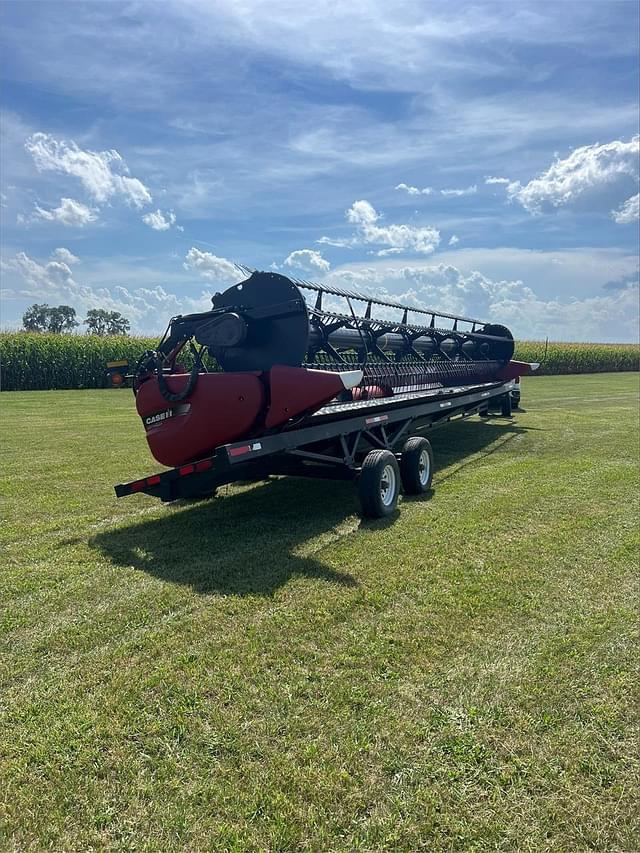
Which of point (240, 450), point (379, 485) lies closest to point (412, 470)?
point (379, 485)

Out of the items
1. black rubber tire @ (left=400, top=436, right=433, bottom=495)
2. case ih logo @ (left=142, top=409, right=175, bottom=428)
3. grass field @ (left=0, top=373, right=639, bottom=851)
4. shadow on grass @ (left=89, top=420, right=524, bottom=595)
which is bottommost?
grass field @ (left=0, top=373, right=639, bottom=851)

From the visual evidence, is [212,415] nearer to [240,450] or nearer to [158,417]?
[240,450]

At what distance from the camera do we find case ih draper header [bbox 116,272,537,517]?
16.6 feet

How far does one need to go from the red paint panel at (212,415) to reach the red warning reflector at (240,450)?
299 millimetres

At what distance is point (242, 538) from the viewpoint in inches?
205

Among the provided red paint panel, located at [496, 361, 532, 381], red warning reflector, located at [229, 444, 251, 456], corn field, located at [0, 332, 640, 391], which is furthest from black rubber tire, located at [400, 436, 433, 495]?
corn field, located at [0, 332, 640, 391]

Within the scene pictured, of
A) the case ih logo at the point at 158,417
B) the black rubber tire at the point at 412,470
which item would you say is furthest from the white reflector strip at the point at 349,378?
the black rubber tire at the point at 412,470

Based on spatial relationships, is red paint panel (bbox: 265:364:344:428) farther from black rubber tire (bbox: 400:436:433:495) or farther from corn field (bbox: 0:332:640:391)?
corn field (bbox: 0:332:640:391)

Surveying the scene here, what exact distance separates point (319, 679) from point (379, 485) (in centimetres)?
297

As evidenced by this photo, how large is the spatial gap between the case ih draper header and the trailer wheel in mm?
11

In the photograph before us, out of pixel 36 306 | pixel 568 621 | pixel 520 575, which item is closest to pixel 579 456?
pixel 520 575

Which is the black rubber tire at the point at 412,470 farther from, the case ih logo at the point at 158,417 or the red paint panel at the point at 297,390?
the case ih logo at the point at 158,417

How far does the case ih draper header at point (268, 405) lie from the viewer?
5.05m

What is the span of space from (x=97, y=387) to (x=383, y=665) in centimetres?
2437
